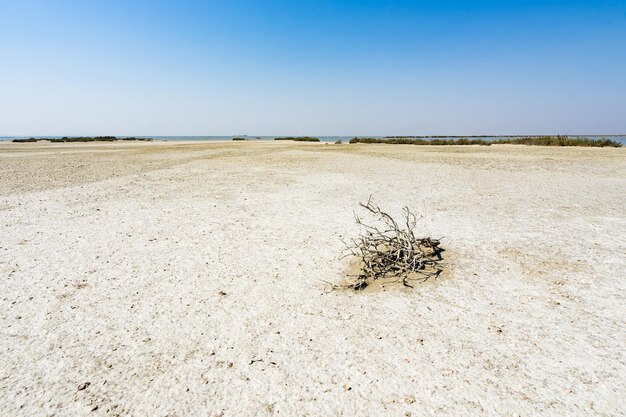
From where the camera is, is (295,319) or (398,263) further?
(398,263)

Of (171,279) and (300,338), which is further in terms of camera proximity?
(171,279)

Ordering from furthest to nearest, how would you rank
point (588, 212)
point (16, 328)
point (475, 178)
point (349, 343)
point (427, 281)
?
point (475, 178)
point (588, 212)
point (427, 281)
point (16, 328)
point (349, 343)

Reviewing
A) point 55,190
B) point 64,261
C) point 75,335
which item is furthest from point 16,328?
point 55,190

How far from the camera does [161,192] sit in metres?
9.85

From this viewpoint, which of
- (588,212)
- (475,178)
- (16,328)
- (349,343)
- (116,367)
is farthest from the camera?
(475,178)

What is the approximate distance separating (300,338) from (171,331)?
48.5 inches

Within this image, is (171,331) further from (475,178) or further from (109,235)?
(475,178)

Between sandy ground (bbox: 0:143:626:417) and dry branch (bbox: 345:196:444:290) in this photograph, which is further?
dry branch (bbox: 345:196:444:290)

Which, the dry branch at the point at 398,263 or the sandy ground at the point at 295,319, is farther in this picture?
the dry branch at the point at 398,263

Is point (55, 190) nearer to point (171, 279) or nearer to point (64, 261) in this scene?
point (64, 261)

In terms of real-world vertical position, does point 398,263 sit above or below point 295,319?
above

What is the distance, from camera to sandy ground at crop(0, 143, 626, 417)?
2.46 metres

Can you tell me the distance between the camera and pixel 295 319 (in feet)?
11.4

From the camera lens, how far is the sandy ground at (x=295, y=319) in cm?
246
